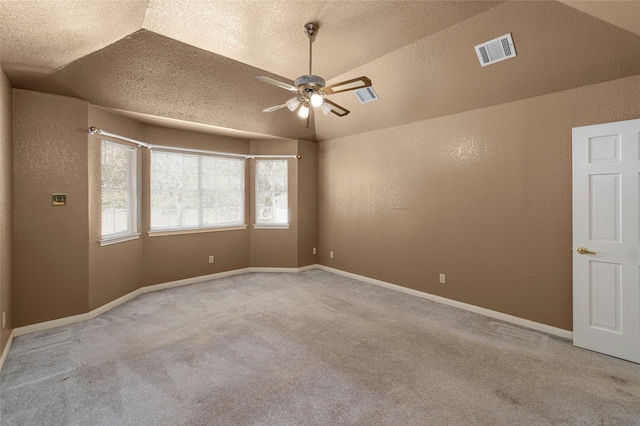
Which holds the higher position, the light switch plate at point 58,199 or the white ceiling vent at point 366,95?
the white ceiling vent at point 366,95

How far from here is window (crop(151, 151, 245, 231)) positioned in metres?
4.68

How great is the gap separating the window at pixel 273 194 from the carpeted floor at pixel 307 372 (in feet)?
7.43

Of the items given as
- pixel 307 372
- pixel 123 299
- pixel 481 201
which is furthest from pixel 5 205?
pixel 481 201

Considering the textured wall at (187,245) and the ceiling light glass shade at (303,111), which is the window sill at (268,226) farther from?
the ceiling light glass shade at (303,111)

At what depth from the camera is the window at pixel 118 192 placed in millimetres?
3854

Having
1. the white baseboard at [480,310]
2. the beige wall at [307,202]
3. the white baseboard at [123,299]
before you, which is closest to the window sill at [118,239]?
the white baseboard at [123,299]

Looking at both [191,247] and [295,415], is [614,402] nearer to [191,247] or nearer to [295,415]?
[295,415]

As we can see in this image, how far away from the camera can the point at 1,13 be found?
6.78 ft

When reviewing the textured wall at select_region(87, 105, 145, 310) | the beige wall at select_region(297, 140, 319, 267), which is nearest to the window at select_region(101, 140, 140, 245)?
the textured wall at select_region(87, 105, 145, 310)

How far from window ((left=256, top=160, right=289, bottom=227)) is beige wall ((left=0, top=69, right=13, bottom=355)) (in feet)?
11.0

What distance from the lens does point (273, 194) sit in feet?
18.8

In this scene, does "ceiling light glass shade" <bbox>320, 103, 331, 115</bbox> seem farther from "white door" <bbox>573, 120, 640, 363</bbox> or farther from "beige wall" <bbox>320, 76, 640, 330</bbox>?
"white door" <bbox>573, 120, 640, 363</bbox>

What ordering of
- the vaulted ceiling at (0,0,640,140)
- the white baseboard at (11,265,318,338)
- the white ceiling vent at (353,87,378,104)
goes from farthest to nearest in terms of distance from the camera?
the white ceiling vent at (353,87,378,104), the white baseboard at (11,265,318,338), the vaulted ceiling at (0,0,640,140)

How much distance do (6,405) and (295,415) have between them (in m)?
1.98
